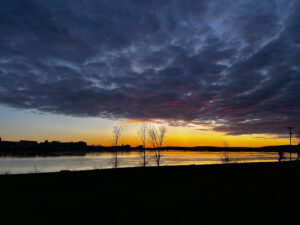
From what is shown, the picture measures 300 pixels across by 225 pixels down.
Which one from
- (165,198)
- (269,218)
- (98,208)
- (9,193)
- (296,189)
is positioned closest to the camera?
(269,218)

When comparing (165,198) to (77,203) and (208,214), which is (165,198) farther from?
(77,203)

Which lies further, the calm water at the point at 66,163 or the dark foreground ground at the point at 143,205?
the calm water at the point at 66,163

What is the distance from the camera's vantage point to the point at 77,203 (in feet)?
32.9

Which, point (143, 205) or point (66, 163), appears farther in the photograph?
point (66, 163)

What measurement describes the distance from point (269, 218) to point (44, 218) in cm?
808

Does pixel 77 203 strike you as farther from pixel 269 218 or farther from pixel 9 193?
pixel 269 218

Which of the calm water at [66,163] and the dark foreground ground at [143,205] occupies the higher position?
the dark foreground ground at [143,205]

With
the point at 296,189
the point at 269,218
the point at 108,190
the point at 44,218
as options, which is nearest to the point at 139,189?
the point at 108,190

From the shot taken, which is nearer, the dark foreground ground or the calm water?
the dark foreground ground

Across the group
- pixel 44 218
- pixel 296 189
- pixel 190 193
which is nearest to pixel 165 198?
pixel 190 193

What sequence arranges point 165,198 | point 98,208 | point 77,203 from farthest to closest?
point 165,198 < point 77,203 < point 98,208

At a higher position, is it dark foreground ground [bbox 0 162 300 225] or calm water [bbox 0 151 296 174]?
dark foreground ground [bbox 0 162 300 225]

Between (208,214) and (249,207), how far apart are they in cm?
213

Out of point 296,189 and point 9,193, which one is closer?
point 9,193
